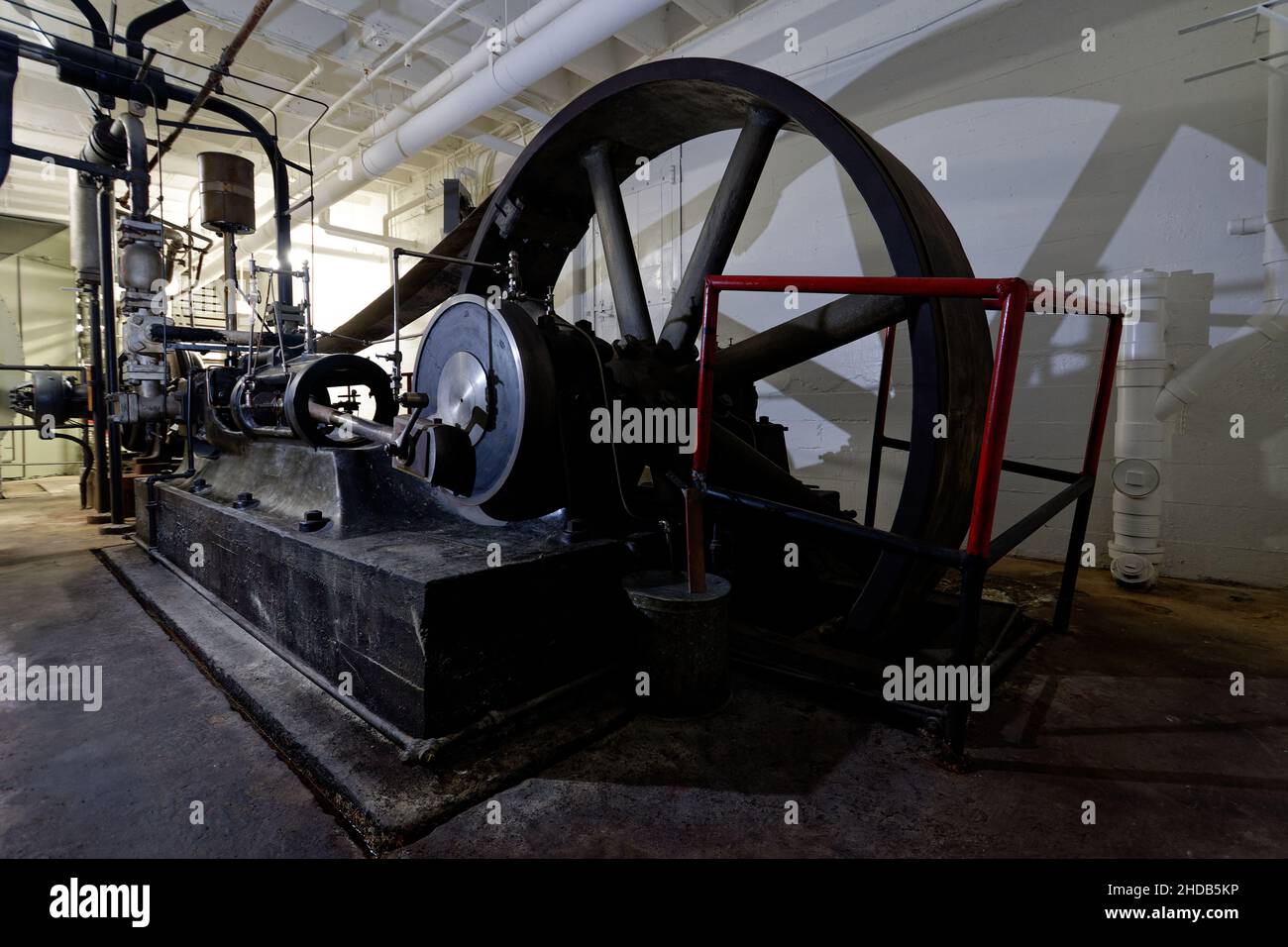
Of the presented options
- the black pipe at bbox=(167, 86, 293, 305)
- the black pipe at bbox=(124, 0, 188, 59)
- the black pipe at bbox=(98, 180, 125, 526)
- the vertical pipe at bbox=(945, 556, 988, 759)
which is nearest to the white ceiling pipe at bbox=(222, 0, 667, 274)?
the black pipe at bbox=(167, 86, 293, 305)

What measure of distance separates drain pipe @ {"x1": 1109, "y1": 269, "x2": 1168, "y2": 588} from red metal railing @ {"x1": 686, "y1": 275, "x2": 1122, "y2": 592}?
48.1 inches

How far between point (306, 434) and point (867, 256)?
3.28 meters

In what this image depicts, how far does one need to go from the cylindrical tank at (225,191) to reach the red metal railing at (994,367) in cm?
344

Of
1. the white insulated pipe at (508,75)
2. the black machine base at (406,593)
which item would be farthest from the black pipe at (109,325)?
the black machine base at (406,593)

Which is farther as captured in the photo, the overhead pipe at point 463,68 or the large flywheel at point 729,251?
the overhead pipe at point 463,68

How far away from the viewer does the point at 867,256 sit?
3.85 metres

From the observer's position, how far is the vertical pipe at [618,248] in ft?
8.73

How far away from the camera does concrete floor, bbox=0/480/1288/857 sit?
111cm

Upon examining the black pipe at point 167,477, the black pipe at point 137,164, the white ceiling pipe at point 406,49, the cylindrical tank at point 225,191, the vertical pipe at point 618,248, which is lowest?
the black pipe at point 167,477

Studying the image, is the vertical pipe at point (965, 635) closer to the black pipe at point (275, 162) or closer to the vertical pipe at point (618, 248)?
the vertical pipe at point (618, 248)

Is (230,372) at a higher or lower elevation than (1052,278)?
lower

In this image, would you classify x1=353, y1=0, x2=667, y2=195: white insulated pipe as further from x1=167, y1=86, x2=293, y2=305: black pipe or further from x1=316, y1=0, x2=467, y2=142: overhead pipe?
x1=167, y1=86, x2=293, y2=305: black pipe
